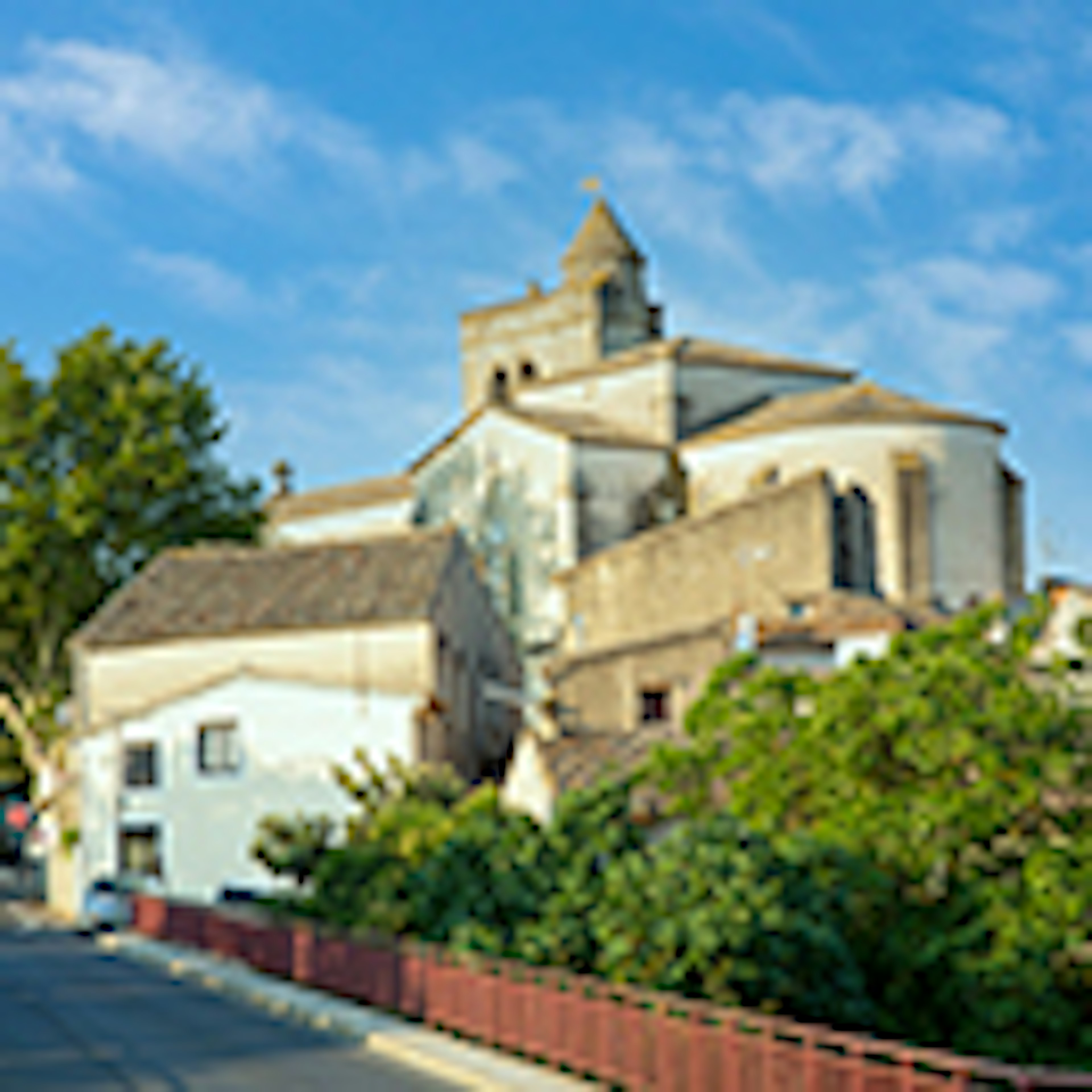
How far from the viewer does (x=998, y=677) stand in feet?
78.2

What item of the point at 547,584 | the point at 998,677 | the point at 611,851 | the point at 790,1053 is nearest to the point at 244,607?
the point at 547,584

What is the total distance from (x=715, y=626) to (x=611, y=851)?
15.6m

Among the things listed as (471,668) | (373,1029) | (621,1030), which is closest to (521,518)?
(471,668)

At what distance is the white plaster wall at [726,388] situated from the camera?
236 ft

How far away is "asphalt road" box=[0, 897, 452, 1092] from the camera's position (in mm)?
17969

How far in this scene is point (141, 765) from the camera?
1896 inches

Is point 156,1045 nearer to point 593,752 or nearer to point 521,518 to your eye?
point 593,752

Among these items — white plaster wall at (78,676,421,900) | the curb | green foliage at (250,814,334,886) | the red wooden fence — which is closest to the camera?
the red wooden fence

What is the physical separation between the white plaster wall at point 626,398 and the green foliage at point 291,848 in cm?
3743

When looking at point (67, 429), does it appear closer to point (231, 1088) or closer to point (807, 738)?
point (807, 738)

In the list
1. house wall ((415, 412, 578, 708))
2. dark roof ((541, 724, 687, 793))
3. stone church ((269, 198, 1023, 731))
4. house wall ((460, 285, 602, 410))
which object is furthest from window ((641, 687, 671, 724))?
house wall ((460, 285, 602, 410))

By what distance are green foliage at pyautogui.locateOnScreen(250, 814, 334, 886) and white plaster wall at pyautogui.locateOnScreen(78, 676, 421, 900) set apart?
323 inches

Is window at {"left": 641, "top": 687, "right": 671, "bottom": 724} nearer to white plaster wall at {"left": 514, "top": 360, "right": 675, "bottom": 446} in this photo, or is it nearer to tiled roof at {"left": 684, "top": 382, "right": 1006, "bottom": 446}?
tiled roof at {"left": 684, "top": 382, "right": 1006, "bottom": 446}

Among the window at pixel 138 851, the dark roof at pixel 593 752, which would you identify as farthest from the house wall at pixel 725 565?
Result: the window at pixel 138 851
